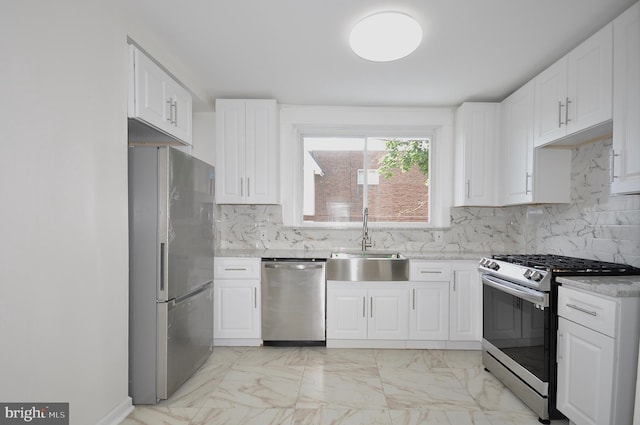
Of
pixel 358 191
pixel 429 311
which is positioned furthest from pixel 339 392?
pixel 358 191

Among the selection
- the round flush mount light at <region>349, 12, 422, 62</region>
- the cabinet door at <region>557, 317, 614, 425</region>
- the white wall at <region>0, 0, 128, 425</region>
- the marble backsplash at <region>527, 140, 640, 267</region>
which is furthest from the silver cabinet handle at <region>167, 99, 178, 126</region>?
the marble backsplash at <region>527, 140, 640, 267</region>

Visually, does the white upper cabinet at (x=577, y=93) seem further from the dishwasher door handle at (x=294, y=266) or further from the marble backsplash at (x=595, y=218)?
the dishwasher door handle at (x=294, y=266)

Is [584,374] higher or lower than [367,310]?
higher

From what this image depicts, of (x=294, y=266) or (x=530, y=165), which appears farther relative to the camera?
(x=294, y=266)

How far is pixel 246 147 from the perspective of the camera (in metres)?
3.45

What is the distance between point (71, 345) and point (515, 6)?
9.88 ft

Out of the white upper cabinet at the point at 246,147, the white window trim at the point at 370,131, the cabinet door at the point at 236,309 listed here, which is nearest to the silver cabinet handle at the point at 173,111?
the white upper cabinet at the point at 246,147

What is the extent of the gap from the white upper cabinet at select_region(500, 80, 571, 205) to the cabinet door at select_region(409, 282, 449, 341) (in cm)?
111

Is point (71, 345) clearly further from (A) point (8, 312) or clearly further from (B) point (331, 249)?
(B) point (331, 249)

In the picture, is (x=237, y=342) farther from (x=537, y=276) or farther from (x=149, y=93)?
(x=537, y=276)

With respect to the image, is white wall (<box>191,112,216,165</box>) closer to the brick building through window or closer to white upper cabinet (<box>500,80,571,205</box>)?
the brick building through window

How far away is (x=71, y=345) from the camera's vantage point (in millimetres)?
1624

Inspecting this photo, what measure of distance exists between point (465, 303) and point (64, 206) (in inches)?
127

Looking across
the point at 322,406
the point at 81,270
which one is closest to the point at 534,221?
the point at 322,406
